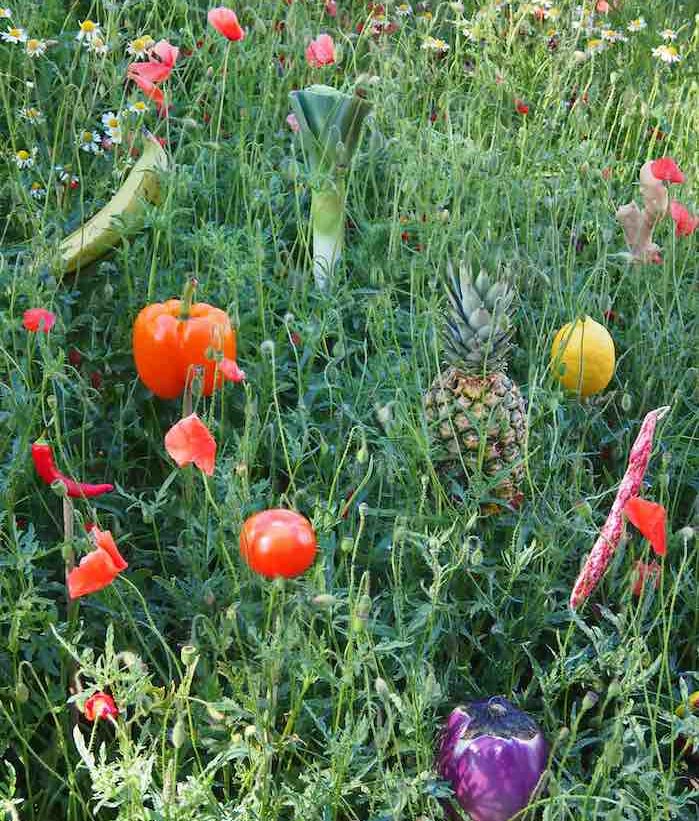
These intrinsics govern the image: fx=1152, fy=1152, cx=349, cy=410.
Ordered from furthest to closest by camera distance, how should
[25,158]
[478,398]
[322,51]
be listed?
[322,51]
[25,158]
[478,398]

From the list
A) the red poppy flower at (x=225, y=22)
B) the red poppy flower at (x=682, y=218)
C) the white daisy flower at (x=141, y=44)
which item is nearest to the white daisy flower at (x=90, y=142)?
the white daisy flower at (x=141, y=44)

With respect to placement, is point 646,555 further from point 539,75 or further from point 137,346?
point 539,75

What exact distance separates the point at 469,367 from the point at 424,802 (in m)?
0.69

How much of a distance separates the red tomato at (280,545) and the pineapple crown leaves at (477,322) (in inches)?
16.8

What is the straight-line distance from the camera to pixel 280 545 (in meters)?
1.37

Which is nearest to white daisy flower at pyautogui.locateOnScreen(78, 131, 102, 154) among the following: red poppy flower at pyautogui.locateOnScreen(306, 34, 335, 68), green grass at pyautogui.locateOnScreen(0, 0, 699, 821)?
green grass at pyautogui.locateOnScreen(0, 0, 699, 821)

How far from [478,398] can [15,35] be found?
62.9 inches

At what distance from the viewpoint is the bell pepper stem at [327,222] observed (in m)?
2.22

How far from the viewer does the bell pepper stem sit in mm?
2217

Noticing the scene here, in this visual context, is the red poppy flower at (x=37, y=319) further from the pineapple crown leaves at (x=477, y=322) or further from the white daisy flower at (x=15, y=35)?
the white daisy flower at (x=15, y=35)

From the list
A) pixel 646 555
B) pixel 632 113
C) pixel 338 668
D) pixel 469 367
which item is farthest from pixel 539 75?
pixel 338 668

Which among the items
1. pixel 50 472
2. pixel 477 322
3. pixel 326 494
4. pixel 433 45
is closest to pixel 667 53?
pixel 433 45

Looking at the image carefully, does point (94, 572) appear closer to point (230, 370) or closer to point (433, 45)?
point (230, 370)

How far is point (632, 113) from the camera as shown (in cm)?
295
